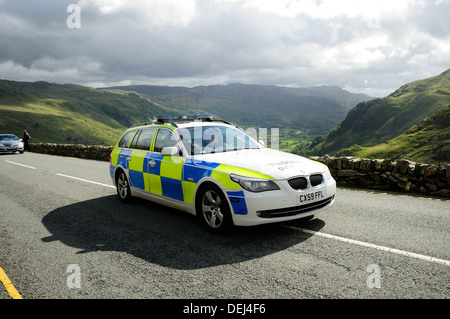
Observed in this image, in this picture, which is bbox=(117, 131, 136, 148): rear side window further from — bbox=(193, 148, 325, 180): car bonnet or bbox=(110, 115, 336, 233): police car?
bbox=(193, 148, 325, 180): car bonnet

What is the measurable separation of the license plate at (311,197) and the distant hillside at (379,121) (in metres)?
147

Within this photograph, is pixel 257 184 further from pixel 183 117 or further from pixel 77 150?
pixel 77 150

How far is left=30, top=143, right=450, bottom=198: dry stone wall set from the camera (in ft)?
28.6

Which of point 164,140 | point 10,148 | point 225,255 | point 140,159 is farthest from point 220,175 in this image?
point 10,148

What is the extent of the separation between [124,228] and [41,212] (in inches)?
99.8

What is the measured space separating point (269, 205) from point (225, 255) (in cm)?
90

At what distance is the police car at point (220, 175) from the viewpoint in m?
4.84

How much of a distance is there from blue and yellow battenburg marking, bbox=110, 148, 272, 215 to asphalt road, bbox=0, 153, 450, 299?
55cm

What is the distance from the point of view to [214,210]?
526 centimetres

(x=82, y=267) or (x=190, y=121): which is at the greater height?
(x=190, y=121)

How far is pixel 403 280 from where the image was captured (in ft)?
12.0
